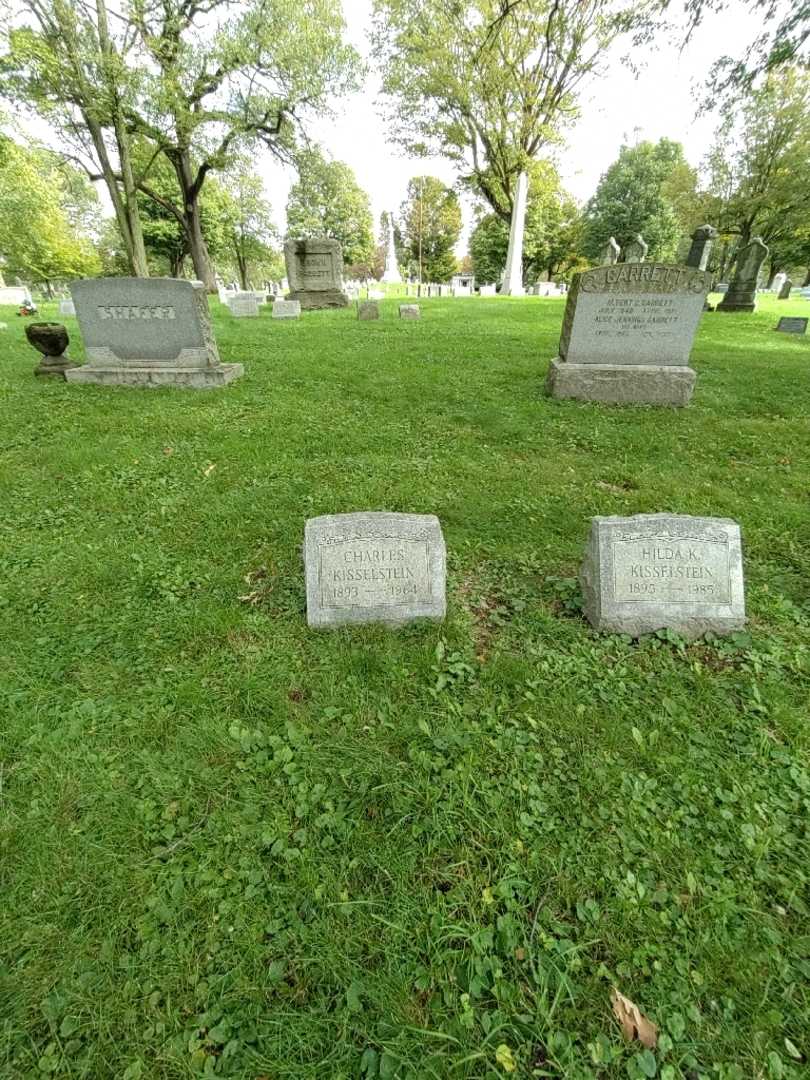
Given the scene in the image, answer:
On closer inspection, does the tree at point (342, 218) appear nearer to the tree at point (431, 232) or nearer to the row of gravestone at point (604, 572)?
the tree at point (431, 232)

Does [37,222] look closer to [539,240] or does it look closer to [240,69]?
[240,69]

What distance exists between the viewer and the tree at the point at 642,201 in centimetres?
3906

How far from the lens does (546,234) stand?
42.5 meters

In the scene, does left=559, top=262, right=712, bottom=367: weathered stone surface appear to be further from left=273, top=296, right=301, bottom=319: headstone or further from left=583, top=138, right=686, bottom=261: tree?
left=583, top=138, right=686, bottom=261: tree

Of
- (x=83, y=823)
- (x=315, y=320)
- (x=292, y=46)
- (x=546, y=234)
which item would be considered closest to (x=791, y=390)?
(x=83, y=823)

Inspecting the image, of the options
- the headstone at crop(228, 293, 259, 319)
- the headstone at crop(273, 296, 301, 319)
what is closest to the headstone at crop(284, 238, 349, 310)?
the headstone at crop(228, 293, 259, 319)

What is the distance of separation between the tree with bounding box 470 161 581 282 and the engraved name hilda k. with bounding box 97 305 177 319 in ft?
124

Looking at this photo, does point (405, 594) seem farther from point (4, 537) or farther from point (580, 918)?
point (4, 537)

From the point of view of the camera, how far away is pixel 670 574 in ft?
8.87

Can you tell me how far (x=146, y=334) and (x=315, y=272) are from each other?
A: 11486 mm

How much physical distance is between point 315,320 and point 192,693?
13425mm

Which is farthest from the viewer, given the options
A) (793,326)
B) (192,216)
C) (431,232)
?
(431,232)

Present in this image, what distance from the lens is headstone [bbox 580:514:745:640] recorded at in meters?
2.68

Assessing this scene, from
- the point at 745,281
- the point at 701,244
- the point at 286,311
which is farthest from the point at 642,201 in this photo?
the point at 286,311
